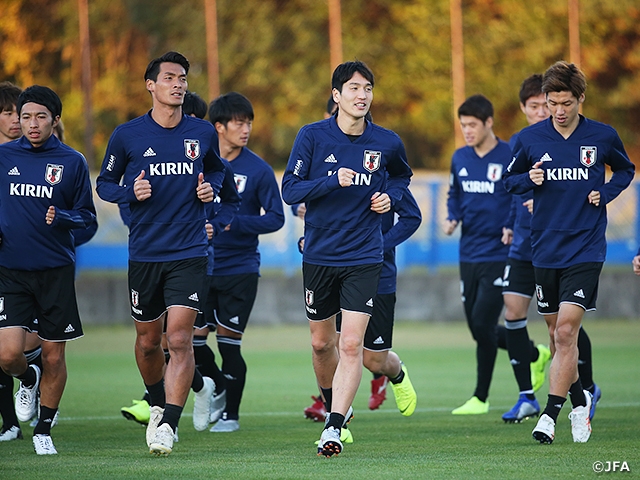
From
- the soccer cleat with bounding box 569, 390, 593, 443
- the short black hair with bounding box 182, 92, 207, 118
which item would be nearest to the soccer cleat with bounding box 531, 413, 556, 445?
the soccer cleat with bounding box 569, 390, 593, 443

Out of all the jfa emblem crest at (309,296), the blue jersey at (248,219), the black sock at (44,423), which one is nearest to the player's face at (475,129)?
the blue jersey at (248,219)

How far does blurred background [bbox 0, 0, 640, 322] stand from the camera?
28094mm

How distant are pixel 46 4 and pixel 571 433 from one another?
25.0 m

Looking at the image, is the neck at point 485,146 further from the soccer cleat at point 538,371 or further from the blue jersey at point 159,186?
the blue jersey at point 159,186

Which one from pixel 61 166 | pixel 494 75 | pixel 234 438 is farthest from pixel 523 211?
pixel 494 75

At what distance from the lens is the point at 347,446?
795 cm

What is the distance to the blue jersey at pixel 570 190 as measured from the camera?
8.09 meters

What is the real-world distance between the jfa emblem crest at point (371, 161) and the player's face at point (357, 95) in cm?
27

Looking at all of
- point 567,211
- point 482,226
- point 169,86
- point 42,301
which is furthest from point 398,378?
point 169,86

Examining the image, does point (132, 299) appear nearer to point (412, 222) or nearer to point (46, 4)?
point (412, 222)

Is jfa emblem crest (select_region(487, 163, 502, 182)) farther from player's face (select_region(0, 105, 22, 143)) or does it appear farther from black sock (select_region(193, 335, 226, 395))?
player's face (select_region(0, 105, 22, 143))

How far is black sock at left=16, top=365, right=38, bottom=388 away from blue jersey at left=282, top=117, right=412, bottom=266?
2424mm

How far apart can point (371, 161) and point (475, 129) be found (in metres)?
3.10

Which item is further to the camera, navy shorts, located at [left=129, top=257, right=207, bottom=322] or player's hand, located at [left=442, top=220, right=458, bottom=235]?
player's hand, located at [left=442, top=220, right=458, bottom=235]
